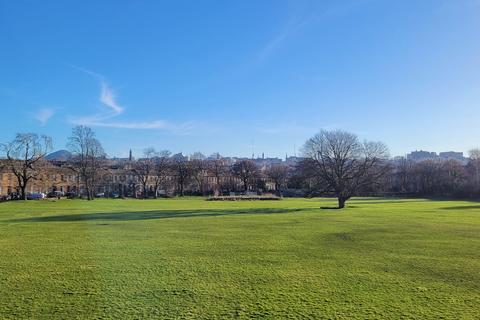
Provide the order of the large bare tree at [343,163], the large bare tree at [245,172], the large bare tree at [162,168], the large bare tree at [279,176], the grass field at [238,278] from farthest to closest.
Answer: the large bare tree at [279,176] → the large bare tree at [245,172] → the large bare tree at [162,168] → the large bare tree at [343,163] → the grass field at [238,278]

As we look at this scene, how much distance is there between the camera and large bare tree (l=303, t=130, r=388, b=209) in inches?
2232

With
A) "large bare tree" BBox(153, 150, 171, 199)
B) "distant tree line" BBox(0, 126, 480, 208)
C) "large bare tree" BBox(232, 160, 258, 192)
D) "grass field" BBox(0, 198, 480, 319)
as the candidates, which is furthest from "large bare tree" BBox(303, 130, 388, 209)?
"large bare tree" BBox(232, 160, 258, 192)

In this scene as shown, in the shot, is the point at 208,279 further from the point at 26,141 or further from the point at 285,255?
the point at 26,141

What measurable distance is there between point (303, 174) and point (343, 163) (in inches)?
206

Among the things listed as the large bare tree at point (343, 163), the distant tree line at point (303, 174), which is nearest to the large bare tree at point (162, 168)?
the distant tree line at point (303, 174)

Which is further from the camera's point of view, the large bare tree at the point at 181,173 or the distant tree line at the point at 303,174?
the large bare tree at the point at 181,173

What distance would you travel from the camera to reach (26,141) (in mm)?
73125

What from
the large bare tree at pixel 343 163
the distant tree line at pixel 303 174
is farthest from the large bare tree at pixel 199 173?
the large bare tree at pixel 343 163

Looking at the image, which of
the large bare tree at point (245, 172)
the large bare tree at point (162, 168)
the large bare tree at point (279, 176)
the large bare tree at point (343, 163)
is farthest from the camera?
the large bare tree at point (279, 176)

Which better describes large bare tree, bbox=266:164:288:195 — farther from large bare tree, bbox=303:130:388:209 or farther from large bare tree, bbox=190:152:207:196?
large bare tree, bbox=303:130:388:209

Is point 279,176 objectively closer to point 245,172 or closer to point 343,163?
point 245,172

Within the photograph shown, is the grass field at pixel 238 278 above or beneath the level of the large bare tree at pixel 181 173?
beneath

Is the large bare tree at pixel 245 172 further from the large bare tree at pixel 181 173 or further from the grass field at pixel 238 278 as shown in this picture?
the grass field at pixel 238 278

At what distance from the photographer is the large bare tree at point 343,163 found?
56688 millimetres
